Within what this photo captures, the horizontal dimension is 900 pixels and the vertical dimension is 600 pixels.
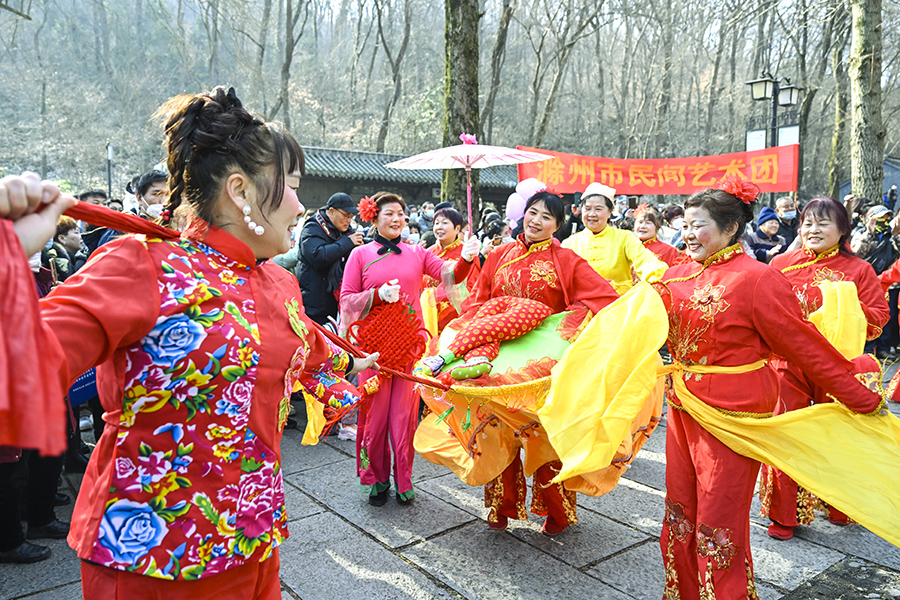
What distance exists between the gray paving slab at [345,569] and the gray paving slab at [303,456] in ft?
3.29

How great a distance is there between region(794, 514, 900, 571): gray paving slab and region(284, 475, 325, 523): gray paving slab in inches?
109

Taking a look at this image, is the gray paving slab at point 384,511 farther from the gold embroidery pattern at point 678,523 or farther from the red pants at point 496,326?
the gold embroidery pattern at point 678,523

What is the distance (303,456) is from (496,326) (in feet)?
7.75

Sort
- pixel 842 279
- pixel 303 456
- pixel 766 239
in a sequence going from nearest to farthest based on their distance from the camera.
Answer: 1. pixel 842 279
2. pixel 303 456
3. pixel 766 239

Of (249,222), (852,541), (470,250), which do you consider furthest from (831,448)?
(249,222)

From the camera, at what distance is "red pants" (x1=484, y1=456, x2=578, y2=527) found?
345 cm

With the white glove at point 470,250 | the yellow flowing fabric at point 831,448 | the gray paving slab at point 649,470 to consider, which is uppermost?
the white glove at point 470,250

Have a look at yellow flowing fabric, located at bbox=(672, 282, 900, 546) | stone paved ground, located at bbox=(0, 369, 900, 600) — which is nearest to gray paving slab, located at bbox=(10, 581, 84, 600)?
stone paved ground, located at bbox=(0, 369, 900, 600)

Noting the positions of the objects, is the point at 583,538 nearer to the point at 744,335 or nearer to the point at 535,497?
the point at 535,497

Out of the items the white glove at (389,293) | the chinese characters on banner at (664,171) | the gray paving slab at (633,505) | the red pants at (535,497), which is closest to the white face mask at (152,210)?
the white glove at (389,293)

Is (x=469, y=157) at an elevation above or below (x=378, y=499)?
above

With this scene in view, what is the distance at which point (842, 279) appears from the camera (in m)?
3.80

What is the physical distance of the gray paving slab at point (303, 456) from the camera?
4555 millimetres

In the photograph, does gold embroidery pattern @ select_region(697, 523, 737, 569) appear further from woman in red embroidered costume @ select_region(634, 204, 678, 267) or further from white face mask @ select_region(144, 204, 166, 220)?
woman in red embroidered costume @ select_region(634, 204, 678, 267)
